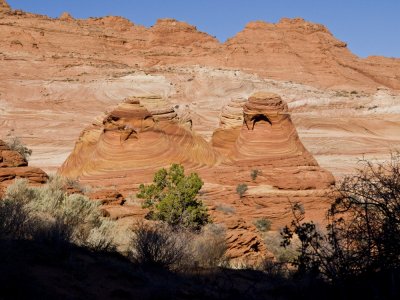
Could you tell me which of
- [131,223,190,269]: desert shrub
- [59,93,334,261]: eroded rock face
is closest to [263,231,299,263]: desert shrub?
[59,93,334,261]: eroded rock face

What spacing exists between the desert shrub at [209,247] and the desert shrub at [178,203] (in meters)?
0.65

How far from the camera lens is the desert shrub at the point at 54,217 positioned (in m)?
6.10

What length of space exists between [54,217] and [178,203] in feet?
9.86

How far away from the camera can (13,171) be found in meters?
10.5

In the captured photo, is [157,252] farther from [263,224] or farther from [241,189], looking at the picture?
[241,189]

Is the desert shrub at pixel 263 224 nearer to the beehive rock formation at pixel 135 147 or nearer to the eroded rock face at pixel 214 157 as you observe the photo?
the eroded rock face at pixel 214 157

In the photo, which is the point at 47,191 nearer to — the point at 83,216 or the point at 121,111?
the point at 83,216

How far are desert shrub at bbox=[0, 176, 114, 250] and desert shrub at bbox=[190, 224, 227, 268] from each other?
124 cm

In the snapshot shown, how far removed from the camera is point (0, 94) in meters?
51.3

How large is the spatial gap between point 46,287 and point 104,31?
88672mm

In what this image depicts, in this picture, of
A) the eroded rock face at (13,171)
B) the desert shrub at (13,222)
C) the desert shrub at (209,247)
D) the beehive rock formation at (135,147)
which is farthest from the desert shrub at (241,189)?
the desert shrub at (13,222)

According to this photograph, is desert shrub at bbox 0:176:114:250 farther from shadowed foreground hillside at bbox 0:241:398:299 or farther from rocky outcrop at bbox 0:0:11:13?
rocky outcrop at bbox 0:0:11:13

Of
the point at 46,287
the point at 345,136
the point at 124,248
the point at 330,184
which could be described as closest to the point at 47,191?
the point at 124,248

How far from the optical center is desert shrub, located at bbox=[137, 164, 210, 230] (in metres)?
9.65
